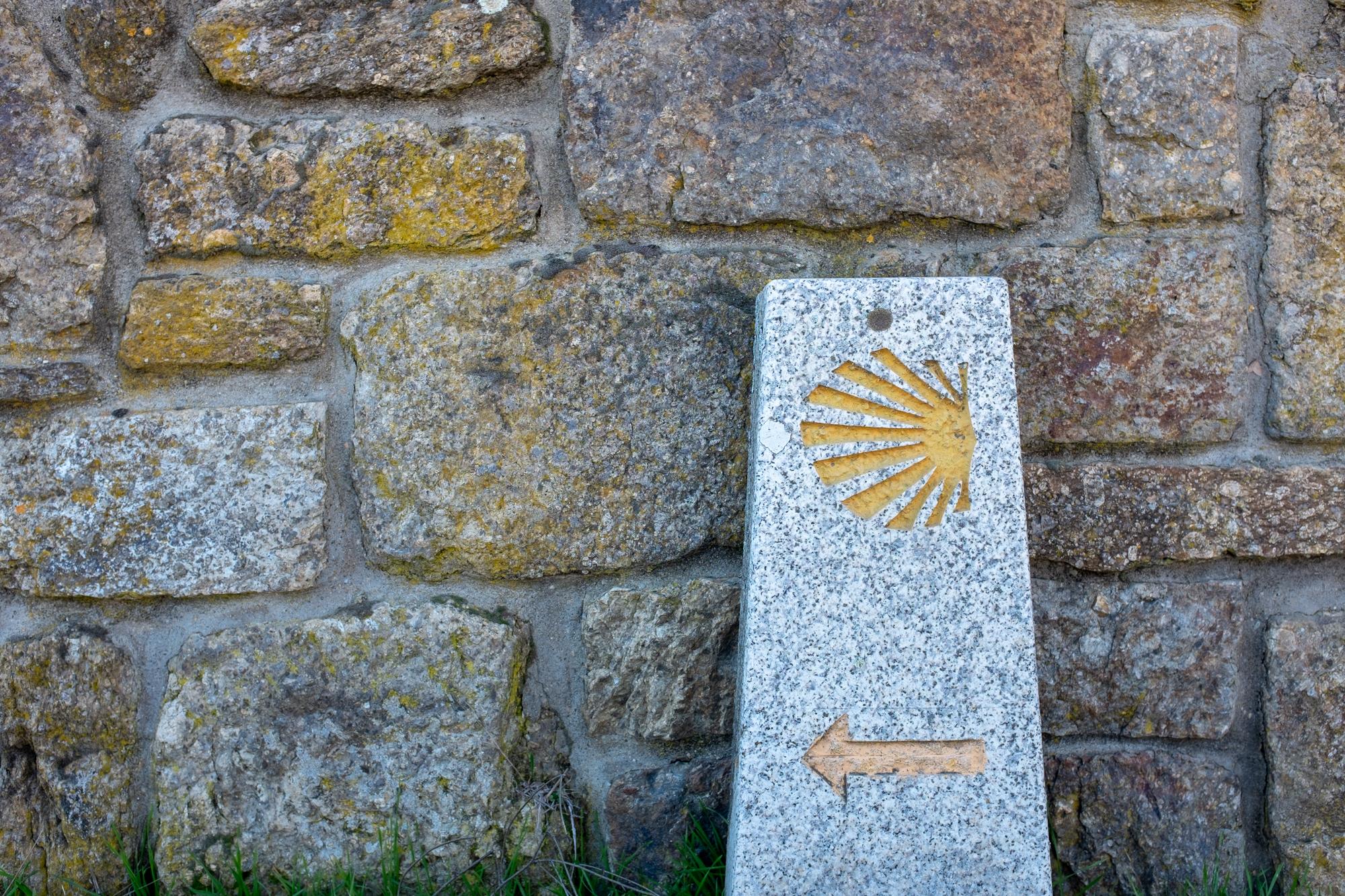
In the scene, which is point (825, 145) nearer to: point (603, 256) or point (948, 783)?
point (603, 256)

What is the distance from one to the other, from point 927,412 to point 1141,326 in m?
0.41

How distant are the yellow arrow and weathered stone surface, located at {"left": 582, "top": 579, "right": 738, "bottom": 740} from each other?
26cm

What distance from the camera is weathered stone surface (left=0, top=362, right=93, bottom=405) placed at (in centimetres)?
141

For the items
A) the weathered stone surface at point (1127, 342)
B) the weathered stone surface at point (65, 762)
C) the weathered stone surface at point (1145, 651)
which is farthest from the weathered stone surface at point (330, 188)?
the weathered stone surface at point (1145, 651)

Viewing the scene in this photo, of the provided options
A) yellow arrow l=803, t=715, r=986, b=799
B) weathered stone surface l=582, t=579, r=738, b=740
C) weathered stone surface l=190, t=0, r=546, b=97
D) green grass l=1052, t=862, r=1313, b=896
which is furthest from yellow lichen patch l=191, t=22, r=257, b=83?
green grass l=1052, t=862, r=1313, b=896

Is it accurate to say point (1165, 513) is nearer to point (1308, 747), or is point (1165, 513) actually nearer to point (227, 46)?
point (1308, 747)

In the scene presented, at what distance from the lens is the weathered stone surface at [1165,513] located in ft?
4.63

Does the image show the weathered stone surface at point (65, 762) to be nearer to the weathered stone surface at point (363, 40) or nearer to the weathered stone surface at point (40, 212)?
the weathered stone surface at point (40, 212)

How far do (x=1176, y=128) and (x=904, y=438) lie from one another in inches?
25.3

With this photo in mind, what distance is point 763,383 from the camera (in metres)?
1.23

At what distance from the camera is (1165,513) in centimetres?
141

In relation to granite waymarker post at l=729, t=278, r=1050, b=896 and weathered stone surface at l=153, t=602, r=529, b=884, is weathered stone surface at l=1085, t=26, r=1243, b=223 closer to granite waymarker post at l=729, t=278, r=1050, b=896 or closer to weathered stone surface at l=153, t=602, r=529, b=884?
granite waymarker post at l=729, t=278, r=1050, b=896

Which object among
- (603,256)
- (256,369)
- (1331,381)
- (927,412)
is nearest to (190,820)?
(256,369)

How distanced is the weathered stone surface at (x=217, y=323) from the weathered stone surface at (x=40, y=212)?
79 mm
